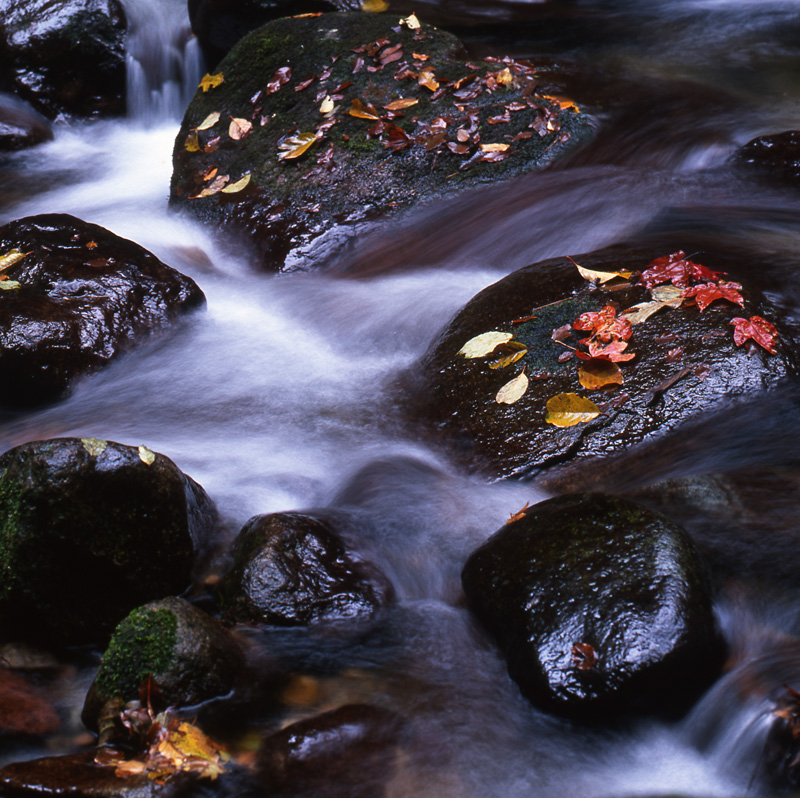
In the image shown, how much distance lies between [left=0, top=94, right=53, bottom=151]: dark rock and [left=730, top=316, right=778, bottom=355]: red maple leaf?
8308mm

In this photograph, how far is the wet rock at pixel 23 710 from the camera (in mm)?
2832

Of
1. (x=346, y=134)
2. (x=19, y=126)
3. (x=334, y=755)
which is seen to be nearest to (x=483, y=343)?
(x=334, y=755)

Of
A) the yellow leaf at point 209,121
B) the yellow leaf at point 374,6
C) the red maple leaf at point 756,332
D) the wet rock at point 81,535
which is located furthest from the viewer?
the yellow leaf at point 374,6

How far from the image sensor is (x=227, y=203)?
6.71 metres

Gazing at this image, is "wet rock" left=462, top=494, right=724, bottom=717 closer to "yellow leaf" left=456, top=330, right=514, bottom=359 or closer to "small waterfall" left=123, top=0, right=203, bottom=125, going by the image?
"yellow leaf" left=456, top=330, right=514, bottom=359

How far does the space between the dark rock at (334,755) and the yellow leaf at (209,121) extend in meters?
5.92

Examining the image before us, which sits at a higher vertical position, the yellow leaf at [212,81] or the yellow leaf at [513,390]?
the yellow leaf at [212,81]

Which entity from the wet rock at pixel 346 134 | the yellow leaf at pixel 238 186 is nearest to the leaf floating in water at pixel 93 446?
the wet rock at pixel 346 134

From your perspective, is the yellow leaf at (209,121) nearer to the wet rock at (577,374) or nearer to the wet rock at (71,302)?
the wet rock at (71,302)

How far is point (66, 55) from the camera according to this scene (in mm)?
9781

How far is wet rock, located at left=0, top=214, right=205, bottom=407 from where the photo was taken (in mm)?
4871

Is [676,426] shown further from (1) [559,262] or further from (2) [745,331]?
(1) [559,262]

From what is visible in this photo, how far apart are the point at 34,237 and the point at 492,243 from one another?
3158 millimetres

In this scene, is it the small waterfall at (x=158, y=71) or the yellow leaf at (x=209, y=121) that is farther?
the small waterfall at (x=158, y=71)
